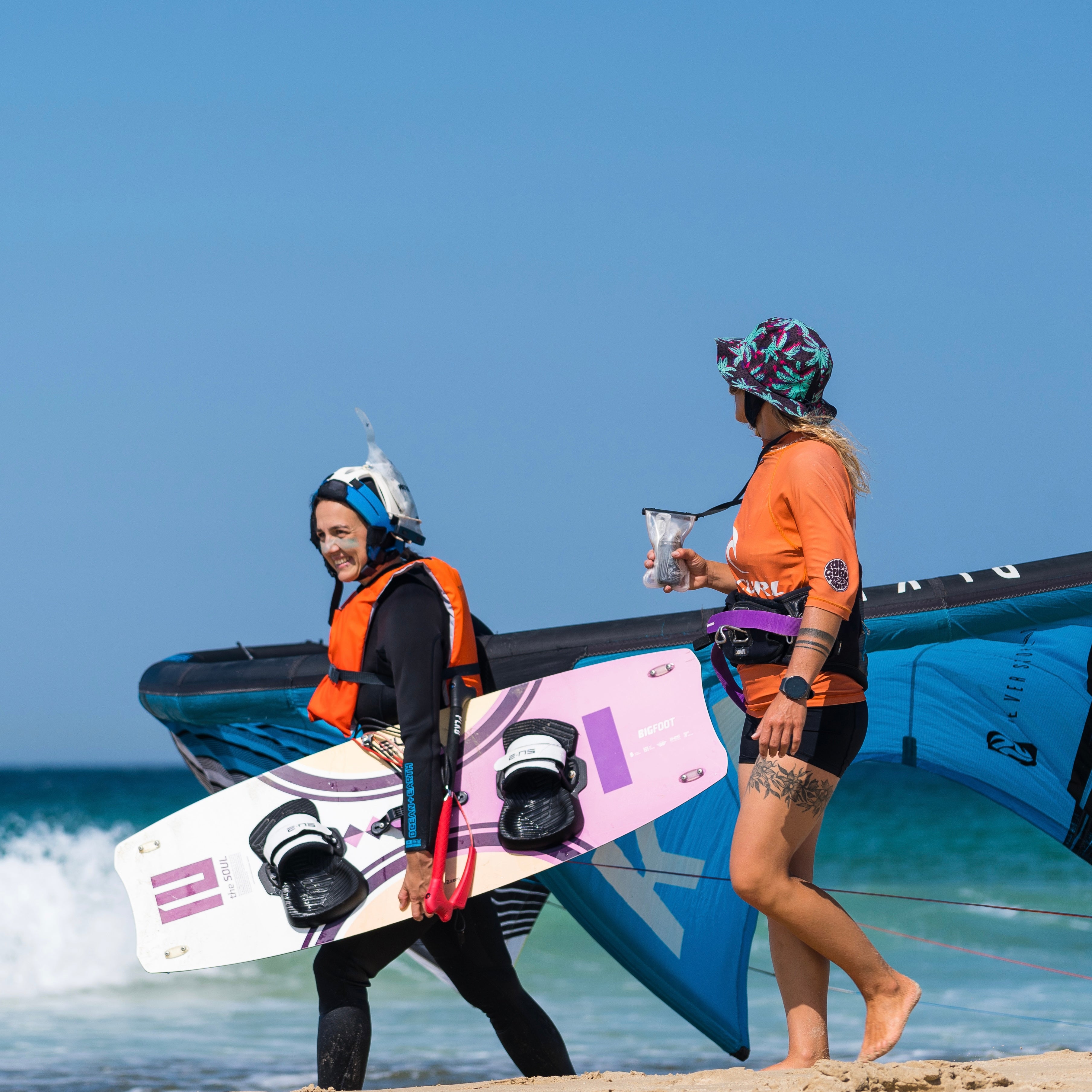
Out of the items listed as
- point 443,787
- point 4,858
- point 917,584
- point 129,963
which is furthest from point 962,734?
point 4,858

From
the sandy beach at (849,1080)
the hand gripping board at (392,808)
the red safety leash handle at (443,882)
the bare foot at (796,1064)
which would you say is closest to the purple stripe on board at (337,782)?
the hand gripping board at (392,808)

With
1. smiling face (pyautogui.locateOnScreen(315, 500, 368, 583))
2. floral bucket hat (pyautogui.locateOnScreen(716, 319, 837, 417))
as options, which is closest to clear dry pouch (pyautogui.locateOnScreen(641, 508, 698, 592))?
floral bucket hat (pyautogui.locateOnScreen(716, 319, 837, 417))

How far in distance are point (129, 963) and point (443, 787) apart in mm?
9791

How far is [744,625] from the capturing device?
2889 millimetres

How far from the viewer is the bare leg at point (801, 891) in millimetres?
2785

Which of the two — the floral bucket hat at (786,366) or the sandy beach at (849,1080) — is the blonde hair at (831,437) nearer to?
the floral bucket hat at (786,366)

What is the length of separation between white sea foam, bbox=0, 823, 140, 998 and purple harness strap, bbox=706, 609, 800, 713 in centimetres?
952

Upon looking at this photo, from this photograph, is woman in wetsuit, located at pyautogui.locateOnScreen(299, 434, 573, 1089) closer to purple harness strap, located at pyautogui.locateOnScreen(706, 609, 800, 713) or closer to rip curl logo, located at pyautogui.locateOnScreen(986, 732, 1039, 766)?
purple harness strap, located at pyautogui.locateOnScreen(706, 609, 800, 713)

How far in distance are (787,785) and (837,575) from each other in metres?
0.47

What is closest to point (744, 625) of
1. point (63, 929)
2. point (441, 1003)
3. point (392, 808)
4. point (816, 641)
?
point (816, 641)

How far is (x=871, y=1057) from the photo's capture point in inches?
109

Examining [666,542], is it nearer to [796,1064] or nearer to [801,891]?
[801,891]

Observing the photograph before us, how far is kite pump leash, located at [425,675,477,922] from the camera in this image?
10.5 ft

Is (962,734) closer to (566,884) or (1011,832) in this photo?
(566,884)
